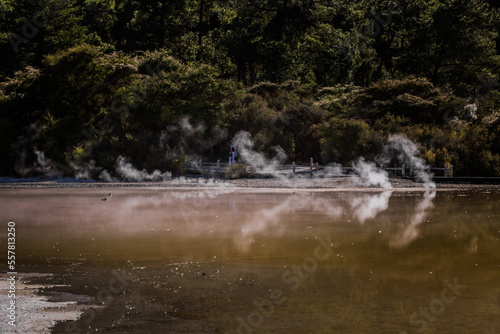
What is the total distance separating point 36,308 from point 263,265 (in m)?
4.58

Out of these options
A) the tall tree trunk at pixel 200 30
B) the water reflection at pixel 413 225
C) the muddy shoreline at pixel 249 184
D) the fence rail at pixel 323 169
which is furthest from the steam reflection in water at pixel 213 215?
the tall tree trunk at pixel 200 30

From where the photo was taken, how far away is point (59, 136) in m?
36.9

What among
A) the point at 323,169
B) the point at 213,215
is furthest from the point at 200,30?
the point at 213,215

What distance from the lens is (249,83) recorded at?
185ft

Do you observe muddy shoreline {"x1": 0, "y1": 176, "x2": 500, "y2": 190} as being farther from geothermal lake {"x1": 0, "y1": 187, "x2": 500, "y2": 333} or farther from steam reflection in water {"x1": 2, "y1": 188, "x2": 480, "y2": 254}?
geothermal lake {"x1": 0, "y1": 187, "x2": 500, "y2": 333}

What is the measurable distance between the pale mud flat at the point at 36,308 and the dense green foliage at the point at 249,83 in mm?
24242

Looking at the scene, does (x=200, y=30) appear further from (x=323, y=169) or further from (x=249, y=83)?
(x=323, y=169)

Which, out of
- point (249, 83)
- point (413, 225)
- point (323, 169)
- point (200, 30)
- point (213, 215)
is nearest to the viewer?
point (413, 225)

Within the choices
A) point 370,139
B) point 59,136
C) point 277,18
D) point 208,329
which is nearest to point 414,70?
point 277,18

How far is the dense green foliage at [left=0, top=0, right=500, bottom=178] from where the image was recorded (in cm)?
3659

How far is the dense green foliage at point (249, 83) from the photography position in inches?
1441

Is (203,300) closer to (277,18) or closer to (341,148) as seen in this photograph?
(341,148)

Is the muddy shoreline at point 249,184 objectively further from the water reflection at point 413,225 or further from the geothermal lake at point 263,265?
the geothermal lake at point 263,265

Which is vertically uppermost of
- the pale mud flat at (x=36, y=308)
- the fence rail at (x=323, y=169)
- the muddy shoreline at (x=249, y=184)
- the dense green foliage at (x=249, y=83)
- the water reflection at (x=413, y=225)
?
the dense green foliage at (x=249, y=83)
